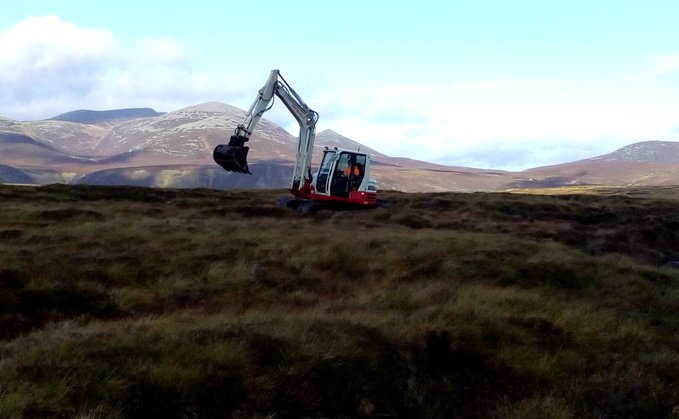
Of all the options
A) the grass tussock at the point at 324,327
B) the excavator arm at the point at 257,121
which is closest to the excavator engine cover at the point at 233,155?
the excavator arm at the point at 257,121

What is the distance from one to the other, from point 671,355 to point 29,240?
49.6ft

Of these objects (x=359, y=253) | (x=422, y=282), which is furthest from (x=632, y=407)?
(x=359, y=253)

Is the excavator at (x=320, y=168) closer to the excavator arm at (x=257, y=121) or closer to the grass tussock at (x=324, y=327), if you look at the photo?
the excavator arm at (x=257, y=121)

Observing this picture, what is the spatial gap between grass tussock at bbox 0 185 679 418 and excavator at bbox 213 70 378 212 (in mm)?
11488

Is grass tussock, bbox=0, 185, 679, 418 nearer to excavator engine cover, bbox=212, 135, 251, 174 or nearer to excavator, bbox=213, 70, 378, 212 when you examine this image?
excavator engine cover, bbox=212, 135, 251, 174

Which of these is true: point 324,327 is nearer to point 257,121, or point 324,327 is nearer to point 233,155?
point 233,155

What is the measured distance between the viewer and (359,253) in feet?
51.5

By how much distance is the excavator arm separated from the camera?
88.8ft

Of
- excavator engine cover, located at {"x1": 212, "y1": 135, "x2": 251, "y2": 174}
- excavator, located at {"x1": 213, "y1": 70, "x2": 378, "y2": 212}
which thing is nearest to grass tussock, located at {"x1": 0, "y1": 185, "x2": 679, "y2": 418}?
excavator engine cover, located at {"x1": 212, "y1": 135, "x2": 251, "y2": 174}

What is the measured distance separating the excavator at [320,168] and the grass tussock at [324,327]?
11.5 m

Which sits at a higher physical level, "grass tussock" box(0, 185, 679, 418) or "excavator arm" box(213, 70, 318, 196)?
"excavator arm" box(213, 70, 318, 196)

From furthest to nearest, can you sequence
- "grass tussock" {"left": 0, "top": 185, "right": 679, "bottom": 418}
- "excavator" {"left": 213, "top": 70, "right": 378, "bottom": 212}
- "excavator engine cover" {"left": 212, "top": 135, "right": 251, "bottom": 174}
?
1. "excavator" {"left": 213, "top": 70, "right": 378, "bottom": 212}
2. "excavator engine cover" {"left": 212, "top": 135, "right": 251, "bottom": 174}
3. "grass tussock" {"left": 0, "top": 185, "right": 679, "bottom": 418}

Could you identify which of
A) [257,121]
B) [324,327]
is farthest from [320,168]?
[324,327]

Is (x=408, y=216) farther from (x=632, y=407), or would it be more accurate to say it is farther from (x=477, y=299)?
(x=632, y=407)
